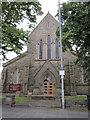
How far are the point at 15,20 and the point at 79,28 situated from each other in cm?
714

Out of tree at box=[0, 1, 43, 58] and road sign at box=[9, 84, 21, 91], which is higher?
tree at box=[0, 1, 43, 58]

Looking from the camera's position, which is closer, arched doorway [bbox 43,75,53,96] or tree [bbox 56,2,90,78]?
tree [bbox 56,2,90,78]

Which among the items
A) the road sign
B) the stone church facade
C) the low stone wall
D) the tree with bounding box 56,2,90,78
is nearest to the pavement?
the low stone wall

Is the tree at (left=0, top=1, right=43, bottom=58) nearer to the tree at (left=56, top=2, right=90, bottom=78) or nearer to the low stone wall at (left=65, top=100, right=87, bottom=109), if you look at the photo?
the tree at (left=56, top=2, right=90, bottom=78)

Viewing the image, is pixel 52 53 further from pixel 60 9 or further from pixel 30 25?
pixel 60 9

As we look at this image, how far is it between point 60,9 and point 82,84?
14367 millimetres

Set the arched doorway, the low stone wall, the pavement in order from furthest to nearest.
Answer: the arched doorway < the low stone wall < the pavement

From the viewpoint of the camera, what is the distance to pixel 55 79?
2009cm

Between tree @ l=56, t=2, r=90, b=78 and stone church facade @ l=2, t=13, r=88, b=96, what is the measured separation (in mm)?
9954

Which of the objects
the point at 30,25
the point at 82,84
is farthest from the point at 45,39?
the point at 82,84

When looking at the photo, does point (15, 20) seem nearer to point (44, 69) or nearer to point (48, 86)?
point (44, 69)

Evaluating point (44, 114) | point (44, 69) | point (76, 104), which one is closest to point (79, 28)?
point (76, 104)

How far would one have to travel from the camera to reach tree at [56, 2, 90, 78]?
9567 mm

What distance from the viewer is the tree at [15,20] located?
9.52 meters
